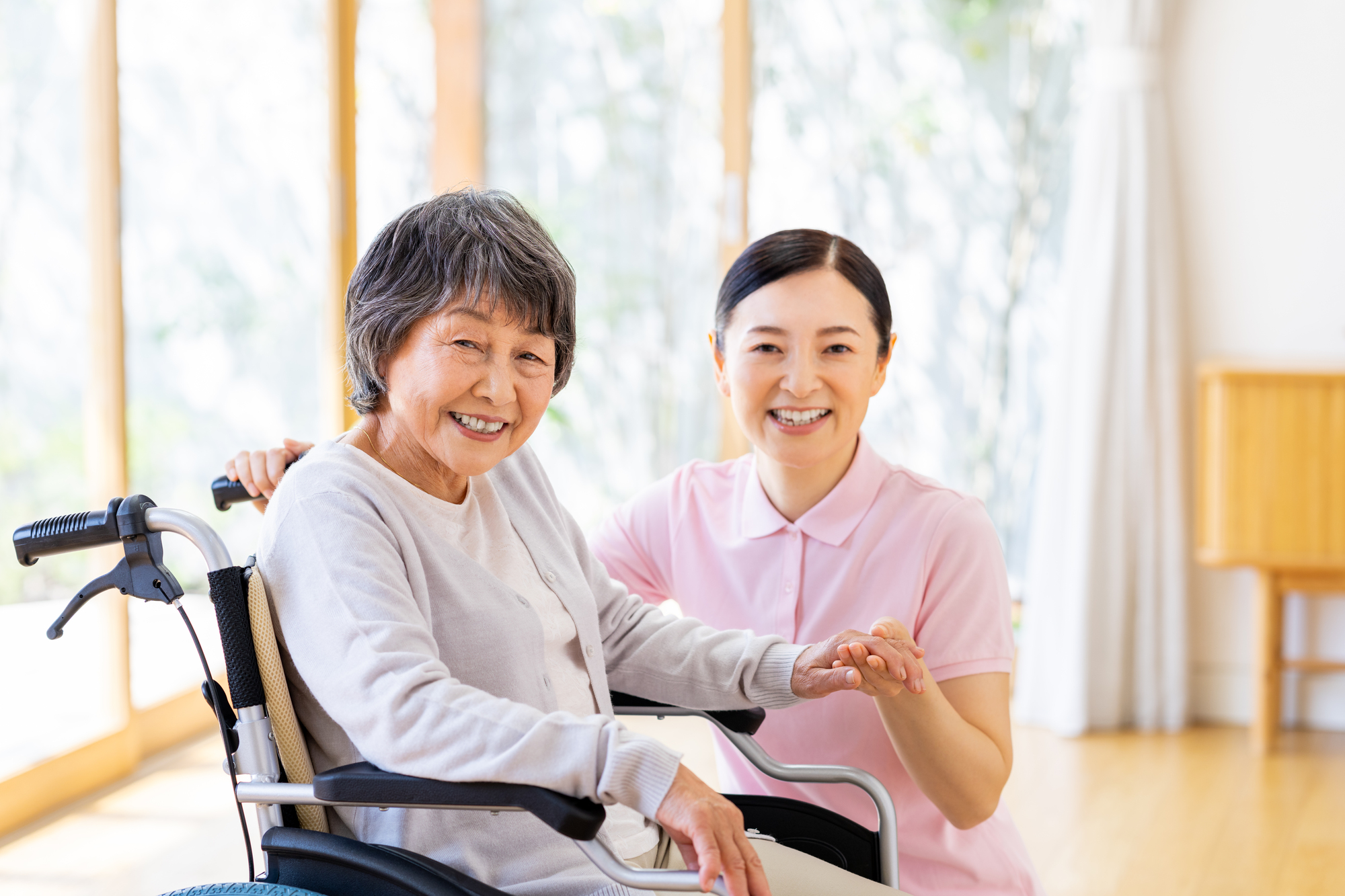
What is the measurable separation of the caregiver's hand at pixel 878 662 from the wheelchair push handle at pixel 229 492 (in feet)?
2.44

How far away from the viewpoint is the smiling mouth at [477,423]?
1295 mm

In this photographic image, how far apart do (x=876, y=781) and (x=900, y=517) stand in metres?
0.37

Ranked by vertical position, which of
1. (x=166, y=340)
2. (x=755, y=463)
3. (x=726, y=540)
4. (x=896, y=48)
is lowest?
(x=726, y=540)

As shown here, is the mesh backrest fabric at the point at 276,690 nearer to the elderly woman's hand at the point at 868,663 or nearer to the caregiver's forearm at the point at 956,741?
the elderly woman's hand at the point at 868,663

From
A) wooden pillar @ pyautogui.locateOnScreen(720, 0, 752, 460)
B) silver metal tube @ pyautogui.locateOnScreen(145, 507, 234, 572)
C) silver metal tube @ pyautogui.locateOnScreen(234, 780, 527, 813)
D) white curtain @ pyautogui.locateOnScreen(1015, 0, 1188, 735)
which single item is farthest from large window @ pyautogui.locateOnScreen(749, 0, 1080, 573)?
silver metal tube @ pyautogui.locateOnScreen(234, 780, 527, 813)

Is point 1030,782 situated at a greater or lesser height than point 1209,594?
lesser

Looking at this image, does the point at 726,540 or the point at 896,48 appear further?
the point at 896,48

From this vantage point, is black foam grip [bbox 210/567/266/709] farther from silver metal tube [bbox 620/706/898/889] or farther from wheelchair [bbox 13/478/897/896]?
silver metal tube [bbox 620/706/898/889]

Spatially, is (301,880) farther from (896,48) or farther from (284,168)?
(896,48)

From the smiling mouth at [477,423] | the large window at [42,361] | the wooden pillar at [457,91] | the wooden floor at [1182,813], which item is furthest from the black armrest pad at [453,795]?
the wooden pillar at [457,91]

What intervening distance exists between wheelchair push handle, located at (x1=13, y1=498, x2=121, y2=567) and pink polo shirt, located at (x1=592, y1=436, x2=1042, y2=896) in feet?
2.68

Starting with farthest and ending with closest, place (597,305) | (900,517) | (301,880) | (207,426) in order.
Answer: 1. (597,305)
2. (207,426)
3. (900,517)
4. (301,880)

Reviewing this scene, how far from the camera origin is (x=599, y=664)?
1.46m

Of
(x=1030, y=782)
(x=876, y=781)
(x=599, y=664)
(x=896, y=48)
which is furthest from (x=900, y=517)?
(x=896, y=48)
